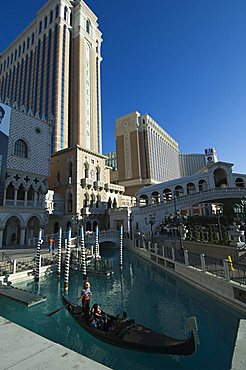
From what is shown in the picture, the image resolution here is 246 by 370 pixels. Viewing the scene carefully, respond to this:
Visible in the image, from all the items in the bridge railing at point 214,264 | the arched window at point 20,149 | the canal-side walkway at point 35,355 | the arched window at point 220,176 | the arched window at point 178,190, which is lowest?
the bridge railing at point 214,264

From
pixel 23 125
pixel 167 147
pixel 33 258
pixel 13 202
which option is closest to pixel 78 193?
pixel 13 202

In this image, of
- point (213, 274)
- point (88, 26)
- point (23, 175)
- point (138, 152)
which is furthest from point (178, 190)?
point (88, 26)

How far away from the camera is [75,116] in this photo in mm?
43594

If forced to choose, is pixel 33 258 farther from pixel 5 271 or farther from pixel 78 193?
pixel 78 193

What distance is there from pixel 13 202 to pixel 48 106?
26.3 m

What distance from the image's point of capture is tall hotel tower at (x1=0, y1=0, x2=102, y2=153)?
139ft

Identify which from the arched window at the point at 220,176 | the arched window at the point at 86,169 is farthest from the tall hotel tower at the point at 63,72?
the arched window at the point at 220,176

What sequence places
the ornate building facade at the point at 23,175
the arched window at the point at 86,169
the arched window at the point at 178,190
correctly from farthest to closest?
the arched window at the point at 178,190 < the arched window at the point at 86,169 < the ornate building facade at the point at 23,175

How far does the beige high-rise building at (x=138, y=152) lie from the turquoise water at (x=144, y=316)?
4094 centimetres

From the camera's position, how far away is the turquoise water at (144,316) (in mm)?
5965

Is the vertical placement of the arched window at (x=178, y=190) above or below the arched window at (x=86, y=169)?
below

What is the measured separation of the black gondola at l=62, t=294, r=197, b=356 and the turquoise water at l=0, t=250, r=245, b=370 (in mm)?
451

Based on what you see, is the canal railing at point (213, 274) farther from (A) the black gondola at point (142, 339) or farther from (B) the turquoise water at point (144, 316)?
(A) the black gondola at point (142, 339)

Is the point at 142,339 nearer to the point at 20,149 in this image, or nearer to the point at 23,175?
the point at 23,175
